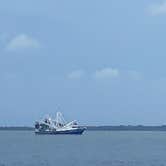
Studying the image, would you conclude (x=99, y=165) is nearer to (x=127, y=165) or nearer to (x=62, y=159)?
(x=127, y=165)

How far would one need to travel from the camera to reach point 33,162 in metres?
86.3

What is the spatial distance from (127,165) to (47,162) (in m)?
11.3

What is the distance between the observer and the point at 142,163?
277ft

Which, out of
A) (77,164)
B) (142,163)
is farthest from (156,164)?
(77,164)

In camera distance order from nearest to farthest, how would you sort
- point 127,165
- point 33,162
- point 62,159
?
1. point 127,165
2. point 33,162
3. point 62,159

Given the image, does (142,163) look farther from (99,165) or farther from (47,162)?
(47,162)

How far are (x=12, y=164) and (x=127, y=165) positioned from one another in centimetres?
1291

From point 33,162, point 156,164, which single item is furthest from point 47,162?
point 156,164

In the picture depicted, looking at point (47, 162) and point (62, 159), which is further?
point (62, 159)

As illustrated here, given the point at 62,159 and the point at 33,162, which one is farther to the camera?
the point at 62,159

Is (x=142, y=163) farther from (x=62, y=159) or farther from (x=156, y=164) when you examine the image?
(x=62, y=159)

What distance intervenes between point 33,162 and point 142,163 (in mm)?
12836

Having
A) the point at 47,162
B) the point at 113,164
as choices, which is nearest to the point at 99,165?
the point at 113,164

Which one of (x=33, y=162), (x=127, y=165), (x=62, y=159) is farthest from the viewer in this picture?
(x=62, y=159)
